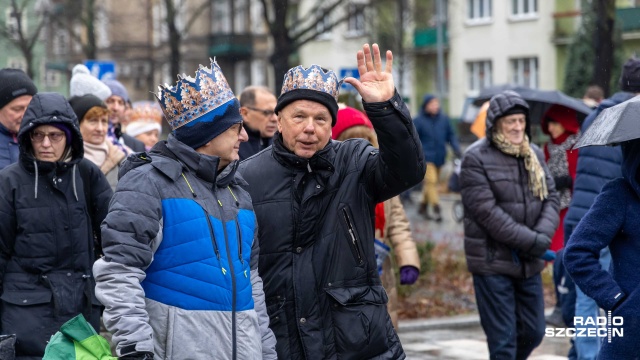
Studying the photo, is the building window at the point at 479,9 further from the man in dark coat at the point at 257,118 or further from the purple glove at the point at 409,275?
the purple glove at the point at 409,275

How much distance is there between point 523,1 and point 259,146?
1622 inches

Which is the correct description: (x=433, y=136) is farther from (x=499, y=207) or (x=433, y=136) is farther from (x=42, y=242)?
(x=42, y=242)

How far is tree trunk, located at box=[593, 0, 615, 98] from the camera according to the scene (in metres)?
17.0

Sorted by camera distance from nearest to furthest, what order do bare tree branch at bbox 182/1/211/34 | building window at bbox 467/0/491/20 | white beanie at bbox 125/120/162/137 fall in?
white beanie at bbox 125/120/162/137
bare tree branch at bbox 182/1/211/34
building window at bbox 467/0/491/20

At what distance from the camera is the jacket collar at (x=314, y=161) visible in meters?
5.17

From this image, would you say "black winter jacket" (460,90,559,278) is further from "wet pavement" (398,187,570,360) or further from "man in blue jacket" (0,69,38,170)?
"man in blue jacket" (0,69,38,170)

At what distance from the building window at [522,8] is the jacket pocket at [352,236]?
144 feet

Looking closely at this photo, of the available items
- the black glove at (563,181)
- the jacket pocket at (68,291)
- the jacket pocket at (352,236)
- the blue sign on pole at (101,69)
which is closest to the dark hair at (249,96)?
the black glove at (563,181)

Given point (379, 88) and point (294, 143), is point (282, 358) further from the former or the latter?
point (379, 88)

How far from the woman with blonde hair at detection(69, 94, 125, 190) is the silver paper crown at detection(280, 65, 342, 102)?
10.3 ft

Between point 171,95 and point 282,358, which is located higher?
point 171,95

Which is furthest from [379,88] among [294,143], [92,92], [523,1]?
[523,1]

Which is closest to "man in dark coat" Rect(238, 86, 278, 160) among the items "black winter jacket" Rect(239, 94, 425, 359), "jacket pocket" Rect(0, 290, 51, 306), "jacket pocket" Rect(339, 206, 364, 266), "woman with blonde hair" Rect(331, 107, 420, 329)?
"woman with blonde hair" Rect(331, 107, 420, 329)

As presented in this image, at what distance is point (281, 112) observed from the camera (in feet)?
17.2
